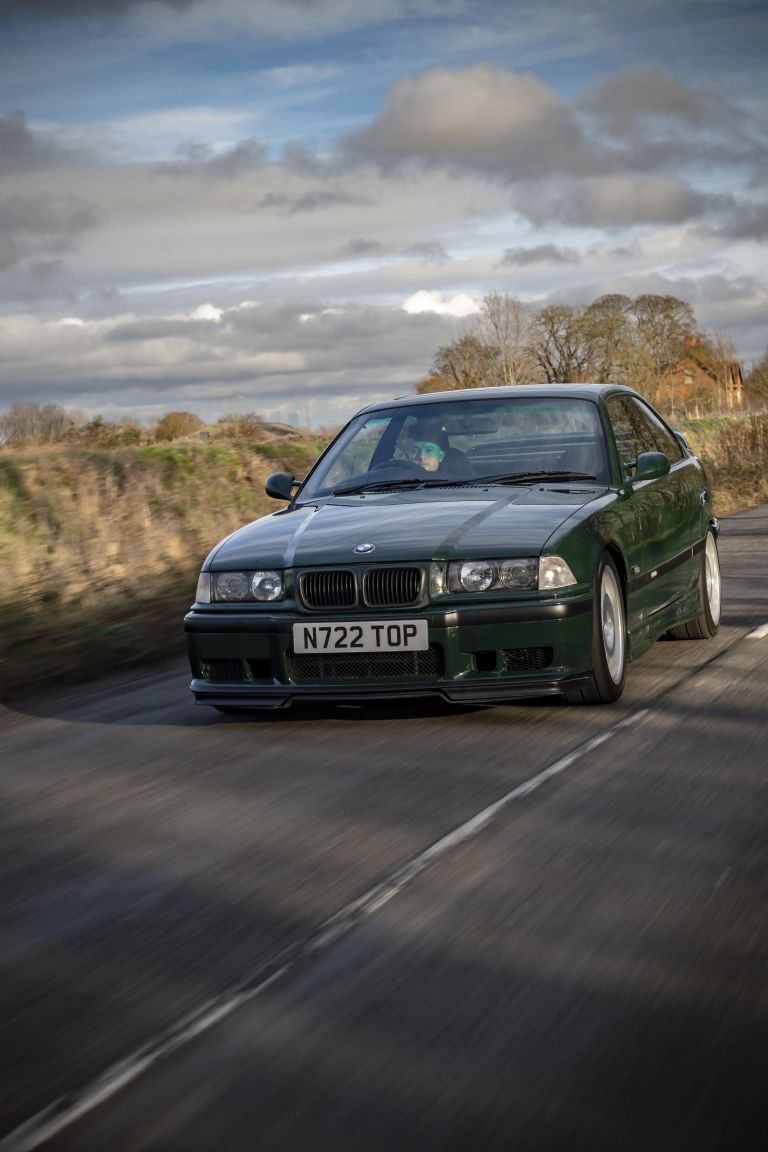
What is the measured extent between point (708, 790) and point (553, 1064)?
2436 millimetres

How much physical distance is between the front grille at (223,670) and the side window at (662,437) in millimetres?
3236

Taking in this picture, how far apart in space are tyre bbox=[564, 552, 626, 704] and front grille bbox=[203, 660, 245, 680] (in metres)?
1.44

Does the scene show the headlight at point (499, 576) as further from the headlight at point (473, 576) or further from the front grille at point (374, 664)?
the front grille at point (374, 664)

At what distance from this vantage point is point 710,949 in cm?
351

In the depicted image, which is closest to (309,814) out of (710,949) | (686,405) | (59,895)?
(59,895)

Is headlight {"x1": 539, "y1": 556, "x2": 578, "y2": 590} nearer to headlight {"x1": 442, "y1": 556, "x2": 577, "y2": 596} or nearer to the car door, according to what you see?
headlight {"x1": 442, "y1": 556, "x2": 577, "y2": 596}

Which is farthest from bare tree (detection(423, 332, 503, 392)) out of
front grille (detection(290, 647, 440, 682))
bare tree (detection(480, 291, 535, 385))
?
front grille (detection(290, 647, 440, 682))

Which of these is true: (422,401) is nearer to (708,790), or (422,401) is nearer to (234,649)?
(234,649)

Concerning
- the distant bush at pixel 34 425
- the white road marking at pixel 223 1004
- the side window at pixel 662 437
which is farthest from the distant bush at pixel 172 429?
the white road marking at pixel 223 1004

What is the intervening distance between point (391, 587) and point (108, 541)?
25.9 ft

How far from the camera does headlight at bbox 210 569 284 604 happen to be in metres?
6.57

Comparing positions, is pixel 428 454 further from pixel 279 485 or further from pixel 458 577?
pixel 458 577

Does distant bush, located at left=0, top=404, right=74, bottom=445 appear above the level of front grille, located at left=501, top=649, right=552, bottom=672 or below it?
above

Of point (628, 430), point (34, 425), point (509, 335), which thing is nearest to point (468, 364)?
point (509, 335)
